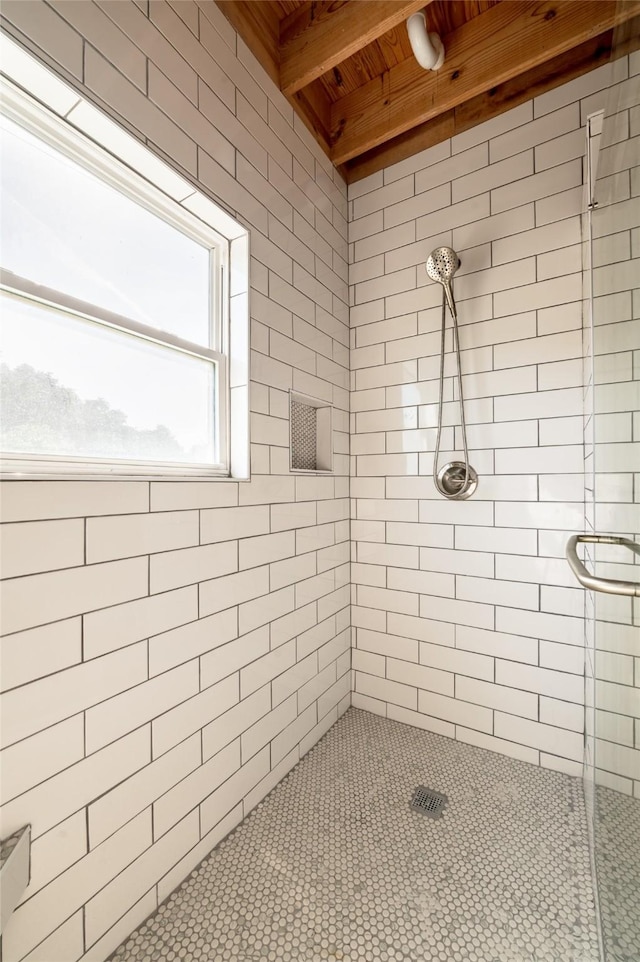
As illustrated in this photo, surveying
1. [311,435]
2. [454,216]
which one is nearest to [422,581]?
[311,435]

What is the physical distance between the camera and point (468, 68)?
4.55ft

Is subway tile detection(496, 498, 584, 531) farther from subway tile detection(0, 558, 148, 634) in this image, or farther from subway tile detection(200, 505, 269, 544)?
subway tile detection(0, 558, 148, 634)

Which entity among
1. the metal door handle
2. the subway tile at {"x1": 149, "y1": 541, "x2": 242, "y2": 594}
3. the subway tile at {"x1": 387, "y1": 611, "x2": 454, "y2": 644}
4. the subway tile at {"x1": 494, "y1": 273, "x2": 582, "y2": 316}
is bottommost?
the subway tile at {"x1": 387, "y1": 611, "x2": 454, "y2": 644}

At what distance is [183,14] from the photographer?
1007 mm

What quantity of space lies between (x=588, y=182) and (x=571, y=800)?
2.03 metres

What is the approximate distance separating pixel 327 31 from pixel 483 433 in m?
1.45

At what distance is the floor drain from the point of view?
4.00 feet

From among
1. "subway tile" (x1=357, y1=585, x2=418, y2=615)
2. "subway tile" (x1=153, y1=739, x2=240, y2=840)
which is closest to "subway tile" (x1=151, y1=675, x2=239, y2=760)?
"subway tile" (x1=153, y1=739, x2=240, y2=840)

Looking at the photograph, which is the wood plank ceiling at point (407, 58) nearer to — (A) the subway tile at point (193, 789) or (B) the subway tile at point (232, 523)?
(B) the subway tile at point (232, 523)

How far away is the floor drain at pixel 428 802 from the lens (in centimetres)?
122

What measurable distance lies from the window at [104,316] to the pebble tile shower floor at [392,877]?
109cm

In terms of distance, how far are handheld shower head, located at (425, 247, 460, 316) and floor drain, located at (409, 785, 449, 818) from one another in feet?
5.65

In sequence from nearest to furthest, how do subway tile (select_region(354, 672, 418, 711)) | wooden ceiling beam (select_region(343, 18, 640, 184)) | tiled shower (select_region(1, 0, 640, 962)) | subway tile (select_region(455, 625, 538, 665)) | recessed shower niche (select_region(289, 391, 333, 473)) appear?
1. tiled shower (select_region(1, 0, 640, 962))
2. wooden ceiling beam (select_region(343, 18, 640, 184))
3. subway tile (select_region(455, 625, 538, 665))
4. recessed shower niche (select_region(289, 391, 333, 473))
5. subway tile (select_region(354, 672, 418, 711))

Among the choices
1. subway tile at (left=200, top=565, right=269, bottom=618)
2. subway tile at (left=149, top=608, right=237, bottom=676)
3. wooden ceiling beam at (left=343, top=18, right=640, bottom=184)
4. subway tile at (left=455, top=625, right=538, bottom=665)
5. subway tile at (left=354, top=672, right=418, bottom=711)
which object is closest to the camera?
subway tile at (left=149, top=608, right=237, bottom=676)
